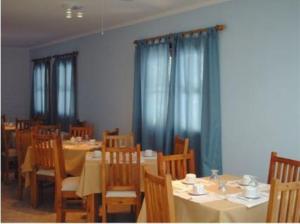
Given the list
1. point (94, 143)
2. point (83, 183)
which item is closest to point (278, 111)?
point (83, 183)

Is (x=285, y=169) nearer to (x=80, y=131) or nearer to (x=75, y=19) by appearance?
(x=80, y=131)

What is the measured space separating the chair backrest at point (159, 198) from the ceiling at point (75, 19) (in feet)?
9.33

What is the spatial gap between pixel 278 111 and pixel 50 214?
108 inches

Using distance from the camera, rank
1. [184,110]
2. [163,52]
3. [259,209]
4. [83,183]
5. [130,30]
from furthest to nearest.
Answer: [130,30] → [163,52] → [184,110] → [83,183] → [259,209]

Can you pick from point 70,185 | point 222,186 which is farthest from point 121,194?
point 222,186

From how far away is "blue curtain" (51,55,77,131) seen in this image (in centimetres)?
741

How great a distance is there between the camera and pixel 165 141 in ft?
16.6

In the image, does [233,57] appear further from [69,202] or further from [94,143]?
[69,202]

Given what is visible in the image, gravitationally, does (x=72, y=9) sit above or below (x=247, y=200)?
above

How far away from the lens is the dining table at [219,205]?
7.30 feet

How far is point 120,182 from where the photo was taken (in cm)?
354

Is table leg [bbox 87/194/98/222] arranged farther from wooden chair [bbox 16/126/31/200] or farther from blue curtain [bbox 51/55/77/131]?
blue curtain [bbox 51/55/77/131]

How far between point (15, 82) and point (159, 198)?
779 centimetres

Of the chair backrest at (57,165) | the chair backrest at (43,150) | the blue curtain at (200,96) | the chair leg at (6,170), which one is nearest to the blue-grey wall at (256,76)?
the blue curtain at (200,96)
